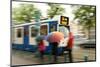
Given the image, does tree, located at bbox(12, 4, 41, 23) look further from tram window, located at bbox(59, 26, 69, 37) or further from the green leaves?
the green leaves

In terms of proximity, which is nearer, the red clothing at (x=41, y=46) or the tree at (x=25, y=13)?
the tree at (x=25, y=13)

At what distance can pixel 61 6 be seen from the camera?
2.92 m

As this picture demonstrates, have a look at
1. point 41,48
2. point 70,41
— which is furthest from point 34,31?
point 70,41

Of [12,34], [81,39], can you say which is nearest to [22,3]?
[12,34]

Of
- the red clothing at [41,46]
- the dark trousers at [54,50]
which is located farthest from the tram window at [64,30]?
the red clothing at [41,46]

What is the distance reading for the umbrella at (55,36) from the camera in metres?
2.87

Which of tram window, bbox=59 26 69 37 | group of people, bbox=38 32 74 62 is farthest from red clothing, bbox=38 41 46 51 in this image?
tram window, bbox=59 26 69 37

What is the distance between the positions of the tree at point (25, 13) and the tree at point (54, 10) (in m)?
0.15

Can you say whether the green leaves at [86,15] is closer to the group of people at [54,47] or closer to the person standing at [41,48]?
the group of people at [54,47]

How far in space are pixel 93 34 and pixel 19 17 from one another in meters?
1.09

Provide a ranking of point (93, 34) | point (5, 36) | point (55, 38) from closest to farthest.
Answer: point (5, 36) → point (55, 38) → point (93, 34)

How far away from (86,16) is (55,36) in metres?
0.55

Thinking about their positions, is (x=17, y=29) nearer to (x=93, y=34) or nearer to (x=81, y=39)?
(x=81, y=39)

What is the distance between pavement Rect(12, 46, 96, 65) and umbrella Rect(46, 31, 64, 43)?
0.23 m
